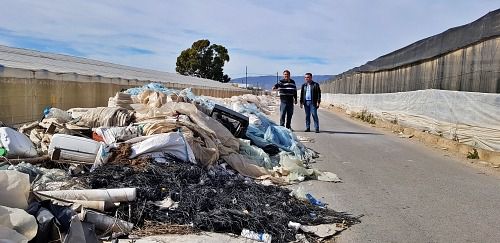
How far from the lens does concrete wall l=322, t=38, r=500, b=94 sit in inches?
411

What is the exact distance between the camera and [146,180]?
18.4 ft

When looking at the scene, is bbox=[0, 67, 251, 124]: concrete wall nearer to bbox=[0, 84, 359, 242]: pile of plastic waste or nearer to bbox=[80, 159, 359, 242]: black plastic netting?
bbox=[0, 84, 359, 242]: pile of plastic waste

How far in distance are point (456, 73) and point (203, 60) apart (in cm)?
6443

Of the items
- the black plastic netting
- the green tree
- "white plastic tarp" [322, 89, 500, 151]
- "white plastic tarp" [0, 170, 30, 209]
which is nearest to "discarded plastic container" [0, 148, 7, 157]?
the black plastic netting

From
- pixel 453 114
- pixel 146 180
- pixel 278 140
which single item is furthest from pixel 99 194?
pixel 453 114

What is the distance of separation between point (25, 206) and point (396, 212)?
163 inches

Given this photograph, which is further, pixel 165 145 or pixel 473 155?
pixel 473 155

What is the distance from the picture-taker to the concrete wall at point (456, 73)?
10430 millimetres

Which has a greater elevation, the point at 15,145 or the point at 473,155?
the point at 15,145

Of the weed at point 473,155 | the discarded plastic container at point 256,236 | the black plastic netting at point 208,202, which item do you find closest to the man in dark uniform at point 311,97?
the weed at point 473,155

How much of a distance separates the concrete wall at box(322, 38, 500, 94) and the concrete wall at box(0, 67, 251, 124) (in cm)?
1019

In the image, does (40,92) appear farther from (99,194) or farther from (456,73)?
(456,73)

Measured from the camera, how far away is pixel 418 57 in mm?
16781

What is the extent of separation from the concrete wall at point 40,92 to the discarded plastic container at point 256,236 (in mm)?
6515
